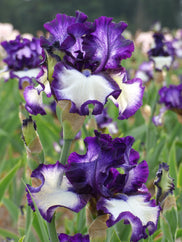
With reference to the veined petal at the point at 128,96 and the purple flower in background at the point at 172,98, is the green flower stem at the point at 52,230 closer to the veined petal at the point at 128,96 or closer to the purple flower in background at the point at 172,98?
the veined petal at the point at 128,96

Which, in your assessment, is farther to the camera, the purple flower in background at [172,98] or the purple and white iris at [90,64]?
the purple flower in background at [172,98]

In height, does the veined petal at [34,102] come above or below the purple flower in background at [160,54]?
below

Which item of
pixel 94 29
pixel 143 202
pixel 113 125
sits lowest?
pixel 113 125

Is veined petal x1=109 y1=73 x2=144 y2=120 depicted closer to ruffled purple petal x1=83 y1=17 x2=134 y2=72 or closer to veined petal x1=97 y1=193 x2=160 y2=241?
ruffled purple petal x1=83 y1=17 x2=134 y2=72

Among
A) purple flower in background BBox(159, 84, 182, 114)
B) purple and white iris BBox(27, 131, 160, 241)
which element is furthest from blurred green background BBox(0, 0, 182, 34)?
purple and white iris BBox(27, 131, 160, 241)

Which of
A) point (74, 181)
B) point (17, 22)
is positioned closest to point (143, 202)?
point (74, 181)

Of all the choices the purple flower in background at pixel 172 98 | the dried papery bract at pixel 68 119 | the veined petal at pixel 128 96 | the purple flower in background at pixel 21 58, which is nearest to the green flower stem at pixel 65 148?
the dried papery bract at pixel 68 119

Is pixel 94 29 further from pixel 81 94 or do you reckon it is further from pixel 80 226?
pixel 80 226
